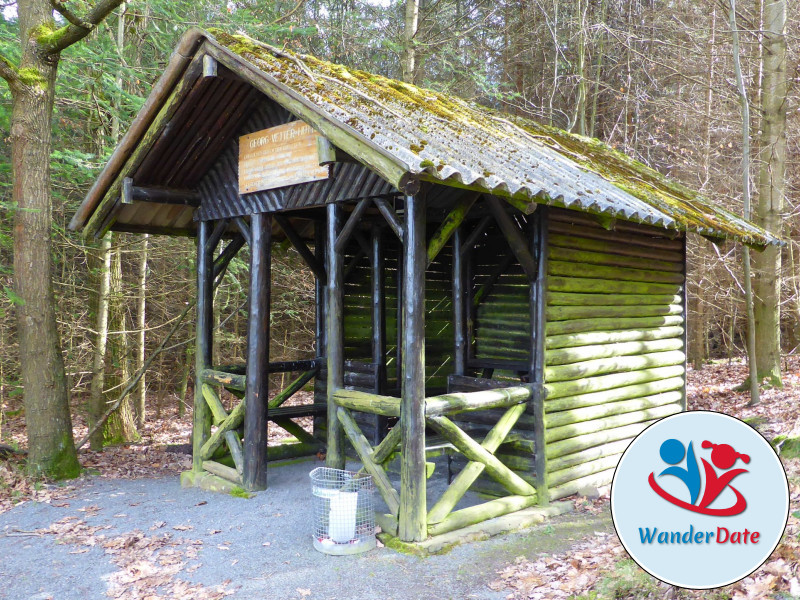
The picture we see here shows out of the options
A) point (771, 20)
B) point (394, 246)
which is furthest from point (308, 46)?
point (771, 20)

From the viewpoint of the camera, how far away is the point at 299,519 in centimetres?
635

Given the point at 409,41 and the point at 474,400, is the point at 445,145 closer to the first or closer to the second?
the point at 474,400

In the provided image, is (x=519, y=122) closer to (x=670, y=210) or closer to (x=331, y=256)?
(x=670, y=210)

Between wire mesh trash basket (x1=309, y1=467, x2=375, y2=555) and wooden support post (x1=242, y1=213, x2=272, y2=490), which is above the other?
wooden support post (x1=242, y1=213, x2=272, y2=490)

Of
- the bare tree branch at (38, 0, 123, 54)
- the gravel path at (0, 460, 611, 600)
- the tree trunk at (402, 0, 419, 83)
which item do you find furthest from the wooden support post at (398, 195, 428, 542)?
the tree trunk at (402, 0, 419, 83)

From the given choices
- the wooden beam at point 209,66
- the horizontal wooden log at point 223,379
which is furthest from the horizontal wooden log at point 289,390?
the wooden beam at point 209,66

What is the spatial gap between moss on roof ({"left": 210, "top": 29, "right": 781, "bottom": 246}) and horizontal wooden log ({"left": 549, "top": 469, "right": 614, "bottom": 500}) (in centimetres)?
280

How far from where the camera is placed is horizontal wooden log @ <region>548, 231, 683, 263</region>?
21.8 ft

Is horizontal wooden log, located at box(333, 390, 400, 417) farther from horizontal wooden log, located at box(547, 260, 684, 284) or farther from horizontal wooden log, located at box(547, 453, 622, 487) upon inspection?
horizontal wooden log, located at box(547, 260, 684, 284)

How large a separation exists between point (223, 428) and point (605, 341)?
4429 millimetres

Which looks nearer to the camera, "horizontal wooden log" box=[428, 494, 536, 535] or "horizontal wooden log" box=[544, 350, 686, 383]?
"horizontal wooden log" box=[428, 494, 536, 535]

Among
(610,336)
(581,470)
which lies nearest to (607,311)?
A: (610,336)

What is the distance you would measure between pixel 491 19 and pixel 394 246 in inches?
448

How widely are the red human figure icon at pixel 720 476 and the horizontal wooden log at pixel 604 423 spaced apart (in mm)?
3377
